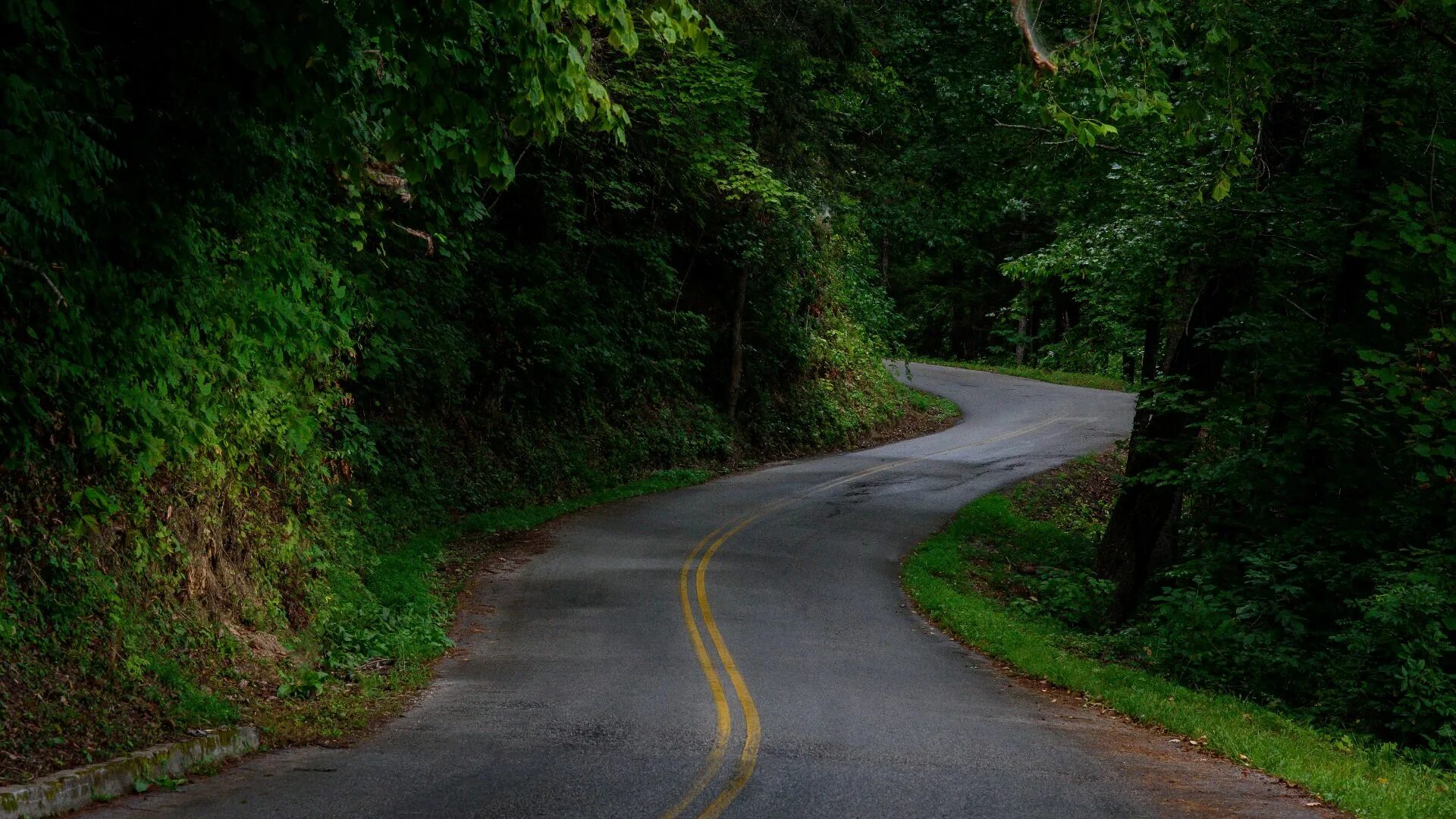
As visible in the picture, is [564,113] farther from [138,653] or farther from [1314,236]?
[1314,236]

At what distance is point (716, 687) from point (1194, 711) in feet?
14.2

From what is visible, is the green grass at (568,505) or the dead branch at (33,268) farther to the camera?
the green grass at (568,505)

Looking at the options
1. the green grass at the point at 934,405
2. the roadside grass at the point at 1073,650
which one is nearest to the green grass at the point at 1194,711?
the roadside grass at the point at 1073,650

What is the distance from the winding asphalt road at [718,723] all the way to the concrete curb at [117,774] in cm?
17

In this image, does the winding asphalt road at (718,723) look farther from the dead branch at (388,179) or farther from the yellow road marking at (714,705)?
the dead branch at (388,179)

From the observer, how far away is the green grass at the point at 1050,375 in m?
46.7

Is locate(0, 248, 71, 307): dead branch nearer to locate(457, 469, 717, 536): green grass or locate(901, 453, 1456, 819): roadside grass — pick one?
locate(901, 453, 1456, 819): roadside grass

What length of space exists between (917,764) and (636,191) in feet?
62.6

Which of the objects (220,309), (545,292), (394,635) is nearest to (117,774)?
(220,309)

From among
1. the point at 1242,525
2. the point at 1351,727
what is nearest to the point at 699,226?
the point at 1242,525

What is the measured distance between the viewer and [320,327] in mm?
11359

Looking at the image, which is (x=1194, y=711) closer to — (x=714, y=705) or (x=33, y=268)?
(x=714, y=705)

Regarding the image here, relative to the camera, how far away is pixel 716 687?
10.5 m

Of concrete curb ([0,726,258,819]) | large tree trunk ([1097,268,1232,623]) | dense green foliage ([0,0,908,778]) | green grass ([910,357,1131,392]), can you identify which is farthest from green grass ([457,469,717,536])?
green grass ([910,357,1131,392])
